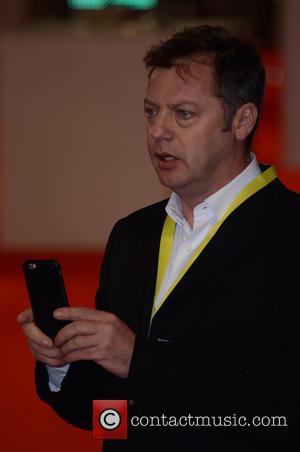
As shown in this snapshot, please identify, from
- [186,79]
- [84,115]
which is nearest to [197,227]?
[186,79]

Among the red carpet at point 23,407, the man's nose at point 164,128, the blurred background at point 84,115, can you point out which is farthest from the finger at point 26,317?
the blurred background at point 84,115

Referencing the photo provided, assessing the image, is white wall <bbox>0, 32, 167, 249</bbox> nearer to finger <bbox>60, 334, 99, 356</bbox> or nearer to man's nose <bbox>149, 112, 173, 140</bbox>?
man's nose <bbox>149, 112, 173, 140</bbox>

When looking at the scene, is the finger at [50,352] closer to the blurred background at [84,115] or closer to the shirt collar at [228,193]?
the shirt collar at [228,193]

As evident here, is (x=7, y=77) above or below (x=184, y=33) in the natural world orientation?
below

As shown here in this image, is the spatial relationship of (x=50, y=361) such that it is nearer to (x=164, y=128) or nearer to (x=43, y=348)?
(x=43, y=348)

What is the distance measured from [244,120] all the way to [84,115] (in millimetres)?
8128

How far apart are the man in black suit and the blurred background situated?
7760mm

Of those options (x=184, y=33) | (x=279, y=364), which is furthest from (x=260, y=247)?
(x=184, y=33)

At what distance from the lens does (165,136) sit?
1.88 metres

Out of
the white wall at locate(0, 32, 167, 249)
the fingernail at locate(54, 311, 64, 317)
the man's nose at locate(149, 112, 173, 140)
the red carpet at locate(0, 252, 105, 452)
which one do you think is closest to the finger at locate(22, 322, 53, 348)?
the fingernail at locate(54, 311, 64, 317)

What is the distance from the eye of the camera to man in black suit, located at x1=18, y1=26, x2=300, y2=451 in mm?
1683

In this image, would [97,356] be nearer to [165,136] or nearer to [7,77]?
[165,136]

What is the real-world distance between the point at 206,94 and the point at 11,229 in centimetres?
838

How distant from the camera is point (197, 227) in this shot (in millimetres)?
1927
